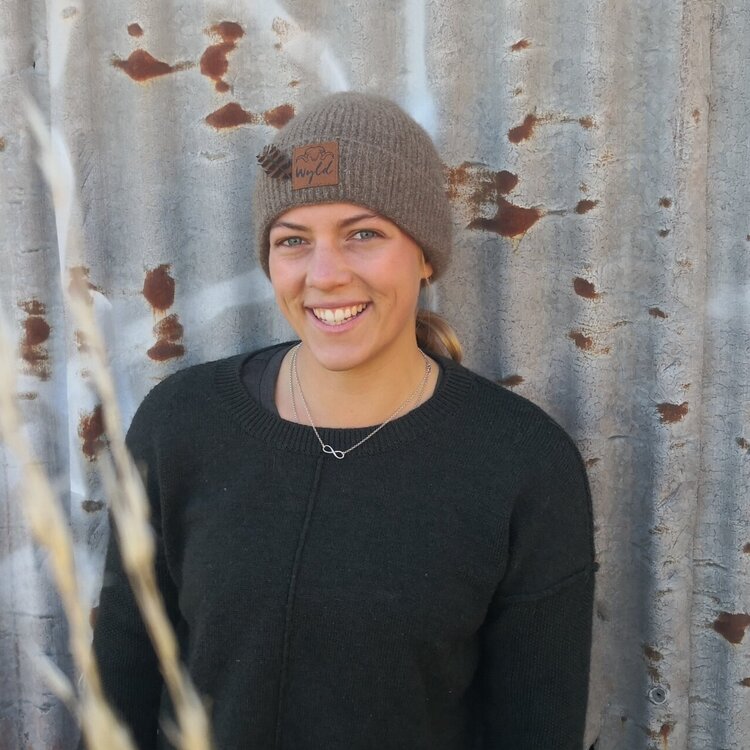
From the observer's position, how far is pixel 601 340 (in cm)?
164

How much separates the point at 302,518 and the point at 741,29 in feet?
4.39

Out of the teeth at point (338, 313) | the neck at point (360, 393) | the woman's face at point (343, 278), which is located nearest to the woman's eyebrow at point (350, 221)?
the woman's face at point (343, 278)

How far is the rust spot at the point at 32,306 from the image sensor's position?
1.74 m

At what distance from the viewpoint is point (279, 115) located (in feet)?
5.54

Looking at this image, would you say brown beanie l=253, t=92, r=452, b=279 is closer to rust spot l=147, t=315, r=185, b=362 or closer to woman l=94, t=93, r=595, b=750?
woman l=94, t=93, r=595, b=750

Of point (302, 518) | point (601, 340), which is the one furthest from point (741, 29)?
point (302, 518)

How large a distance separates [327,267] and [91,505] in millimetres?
935

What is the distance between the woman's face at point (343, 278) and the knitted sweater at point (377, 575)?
174 mm

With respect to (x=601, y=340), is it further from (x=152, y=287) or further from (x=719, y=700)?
(x=152, y=287)

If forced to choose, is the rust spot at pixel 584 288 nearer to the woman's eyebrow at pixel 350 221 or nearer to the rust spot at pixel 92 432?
the woman's eyebrow at pixel 350 221

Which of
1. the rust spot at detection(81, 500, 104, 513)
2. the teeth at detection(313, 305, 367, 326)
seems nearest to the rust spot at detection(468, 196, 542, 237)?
the teeth at detection(313, 305, 367, 326)

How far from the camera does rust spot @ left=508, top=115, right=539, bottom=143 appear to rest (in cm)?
160

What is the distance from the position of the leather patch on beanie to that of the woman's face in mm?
43

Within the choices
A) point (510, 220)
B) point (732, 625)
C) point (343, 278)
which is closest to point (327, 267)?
point (343, 278)
